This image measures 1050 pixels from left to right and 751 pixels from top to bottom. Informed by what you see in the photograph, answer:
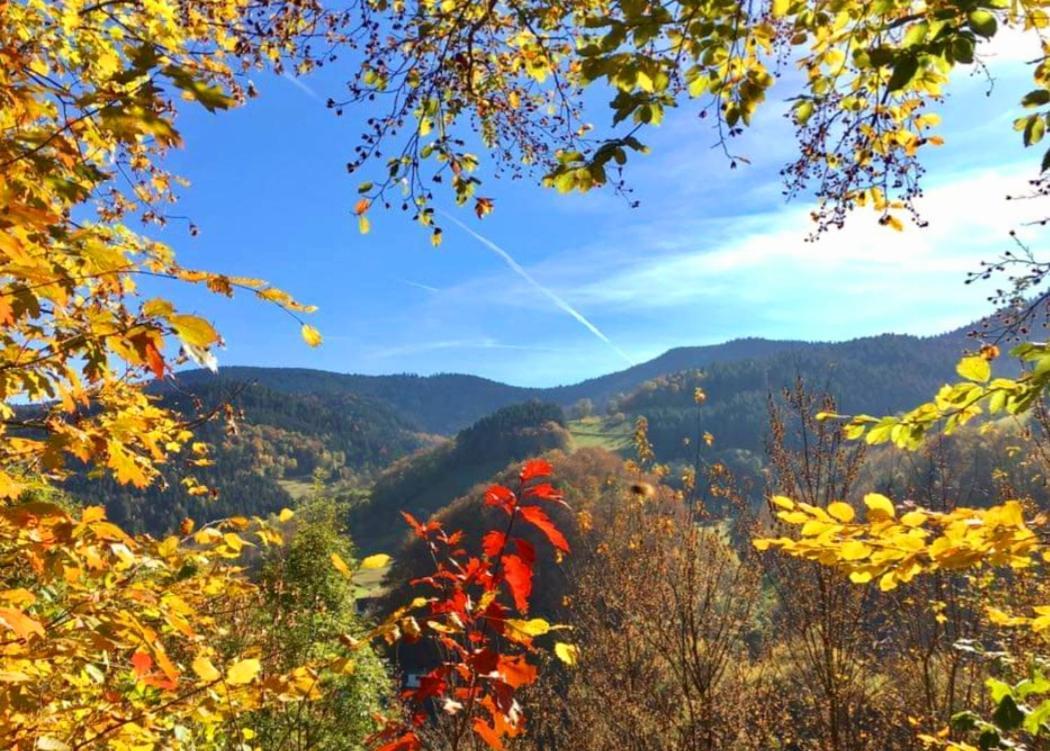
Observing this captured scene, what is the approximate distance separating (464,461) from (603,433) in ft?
159

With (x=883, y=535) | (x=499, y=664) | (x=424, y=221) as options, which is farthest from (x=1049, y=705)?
(x=424, y=221)

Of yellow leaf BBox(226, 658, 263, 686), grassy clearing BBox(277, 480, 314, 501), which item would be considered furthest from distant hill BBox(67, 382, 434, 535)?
yellow leaf BBox(226, 658, 263, 686)

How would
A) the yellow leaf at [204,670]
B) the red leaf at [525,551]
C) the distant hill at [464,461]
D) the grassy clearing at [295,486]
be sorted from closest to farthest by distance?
the yellow leaf at [204,670]
the red leaf at [525,551]
the distant hill at [464,461]
the grassy clearing at [295,486]

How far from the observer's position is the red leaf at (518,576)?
1870 mm

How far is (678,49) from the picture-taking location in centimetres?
214

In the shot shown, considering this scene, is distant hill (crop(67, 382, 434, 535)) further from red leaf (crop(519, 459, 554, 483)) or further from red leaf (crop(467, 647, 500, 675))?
red leaf (crop(467, 647, 500, 675))

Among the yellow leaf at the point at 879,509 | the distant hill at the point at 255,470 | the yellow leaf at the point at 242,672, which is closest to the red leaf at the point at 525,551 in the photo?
the yellow leaf at the point at 242,672

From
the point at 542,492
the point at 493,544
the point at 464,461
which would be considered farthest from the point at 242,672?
the point at 464,461

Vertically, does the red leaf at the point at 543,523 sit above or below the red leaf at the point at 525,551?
above

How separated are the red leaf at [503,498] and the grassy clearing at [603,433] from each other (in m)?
126

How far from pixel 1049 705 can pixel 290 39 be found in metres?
4.39

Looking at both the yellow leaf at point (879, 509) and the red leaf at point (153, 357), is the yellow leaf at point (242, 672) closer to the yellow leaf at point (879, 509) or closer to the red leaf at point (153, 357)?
the red leaf at point (153, 357)

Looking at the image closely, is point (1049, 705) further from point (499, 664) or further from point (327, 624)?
point (327, 624)

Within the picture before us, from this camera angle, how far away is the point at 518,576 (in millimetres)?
1899
